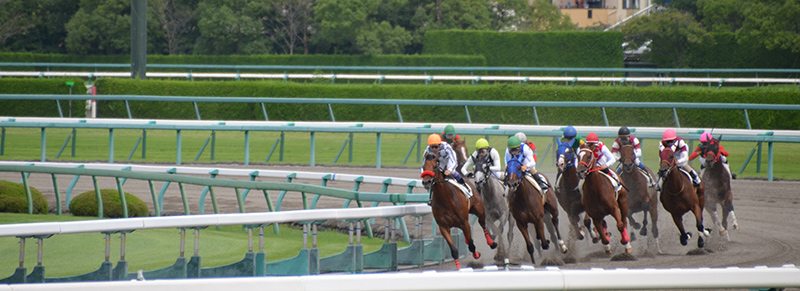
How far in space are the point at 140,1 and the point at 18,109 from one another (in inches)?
154

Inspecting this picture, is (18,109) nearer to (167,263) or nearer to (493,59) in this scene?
(167,263)

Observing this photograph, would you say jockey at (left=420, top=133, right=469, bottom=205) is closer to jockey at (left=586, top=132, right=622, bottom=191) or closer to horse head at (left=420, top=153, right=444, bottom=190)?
horse head at (left=420, top=153, right=444, bottom=190)

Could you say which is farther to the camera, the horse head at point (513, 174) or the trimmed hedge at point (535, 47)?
the trimmed hedge at point (535, 47)

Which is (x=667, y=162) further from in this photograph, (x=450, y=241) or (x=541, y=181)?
(x=450, y=241)

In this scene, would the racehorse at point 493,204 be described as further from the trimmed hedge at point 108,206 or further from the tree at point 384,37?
the tree at point 384,37

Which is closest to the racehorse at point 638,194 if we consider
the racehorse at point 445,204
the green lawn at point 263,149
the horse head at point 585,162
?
the horse head at point 585,162

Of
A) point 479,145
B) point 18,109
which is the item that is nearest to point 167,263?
point 479,145

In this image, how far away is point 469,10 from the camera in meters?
33.6

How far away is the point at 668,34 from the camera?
30.8 metres

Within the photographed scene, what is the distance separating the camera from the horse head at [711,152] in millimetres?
9742

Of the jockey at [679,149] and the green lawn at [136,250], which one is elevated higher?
the jockey at [679,149]

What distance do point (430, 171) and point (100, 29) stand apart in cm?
2748

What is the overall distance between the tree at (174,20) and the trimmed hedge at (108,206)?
24.1m

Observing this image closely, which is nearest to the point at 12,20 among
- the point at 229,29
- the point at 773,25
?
the point at 229,29
